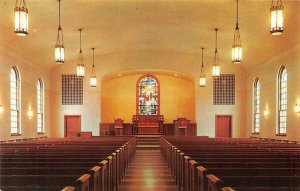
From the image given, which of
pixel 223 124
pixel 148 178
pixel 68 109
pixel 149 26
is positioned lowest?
pixel 148 178

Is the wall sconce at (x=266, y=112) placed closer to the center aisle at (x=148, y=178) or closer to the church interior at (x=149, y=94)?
the church interior at (x=149, y=94)

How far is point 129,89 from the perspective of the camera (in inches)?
1124

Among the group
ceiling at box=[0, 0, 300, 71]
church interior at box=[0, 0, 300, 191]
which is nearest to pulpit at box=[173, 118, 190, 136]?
church interior at box=[0, 0, 300, 191]

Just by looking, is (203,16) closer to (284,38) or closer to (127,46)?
(284,38)

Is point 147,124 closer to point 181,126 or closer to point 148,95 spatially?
point 148,95

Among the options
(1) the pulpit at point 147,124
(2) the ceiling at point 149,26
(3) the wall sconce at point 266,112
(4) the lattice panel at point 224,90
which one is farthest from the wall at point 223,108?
(3) the wall sconce at point 266,112

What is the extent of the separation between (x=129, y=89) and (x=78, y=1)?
49.0 feet

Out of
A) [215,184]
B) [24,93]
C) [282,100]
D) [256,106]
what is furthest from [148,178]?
[256,106]

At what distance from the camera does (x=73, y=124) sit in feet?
84.3

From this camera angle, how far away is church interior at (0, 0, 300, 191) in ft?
21.7

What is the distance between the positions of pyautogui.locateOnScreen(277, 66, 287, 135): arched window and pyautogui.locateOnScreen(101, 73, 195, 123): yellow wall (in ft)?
29.6

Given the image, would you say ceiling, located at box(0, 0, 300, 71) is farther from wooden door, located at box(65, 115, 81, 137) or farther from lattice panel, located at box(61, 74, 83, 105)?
wooden door, located at box(65, 115, 81, 137)

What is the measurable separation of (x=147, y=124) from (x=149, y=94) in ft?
8.68

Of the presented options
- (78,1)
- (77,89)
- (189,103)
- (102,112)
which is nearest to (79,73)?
(78,1)
